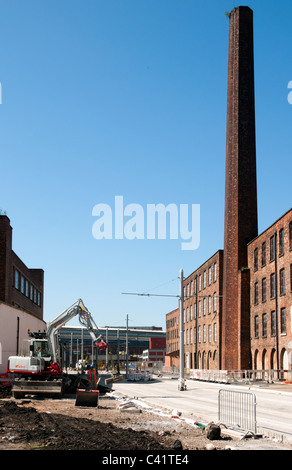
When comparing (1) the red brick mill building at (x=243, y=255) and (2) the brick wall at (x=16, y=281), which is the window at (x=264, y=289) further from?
(2) the brick wall at (x=16, y=281)

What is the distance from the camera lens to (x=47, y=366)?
30.1m

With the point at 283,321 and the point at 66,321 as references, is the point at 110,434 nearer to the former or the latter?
the point at 66,321

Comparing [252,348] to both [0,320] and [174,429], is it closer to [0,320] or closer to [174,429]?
[0,320]

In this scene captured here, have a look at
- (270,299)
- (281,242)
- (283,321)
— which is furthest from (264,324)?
(281,242)

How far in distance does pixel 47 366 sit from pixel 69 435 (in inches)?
642

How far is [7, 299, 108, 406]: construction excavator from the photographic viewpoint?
92.5 feet

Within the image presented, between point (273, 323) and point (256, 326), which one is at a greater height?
point (273, 323)

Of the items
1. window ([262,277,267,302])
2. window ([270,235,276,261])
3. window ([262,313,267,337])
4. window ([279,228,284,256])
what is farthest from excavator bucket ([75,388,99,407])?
window ([262,277,267,302])

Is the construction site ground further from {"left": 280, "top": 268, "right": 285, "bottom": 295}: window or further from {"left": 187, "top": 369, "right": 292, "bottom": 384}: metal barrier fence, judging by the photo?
{"left": 280, "top": 268, "right": 285, "bottom": 295}: window

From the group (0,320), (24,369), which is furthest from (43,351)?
(0,320)

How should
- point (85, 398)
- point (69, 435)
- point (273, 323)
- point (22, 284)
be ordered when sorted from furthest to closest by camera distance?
point (22, 284) < point (273, 323) < point (85, 398) < point (69, 435)

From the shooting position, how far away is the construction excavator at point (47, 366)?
2819 cm

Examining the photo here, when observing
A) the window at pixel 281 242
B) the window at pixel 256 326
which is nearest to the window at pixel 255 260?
the window at pixel 256 326
